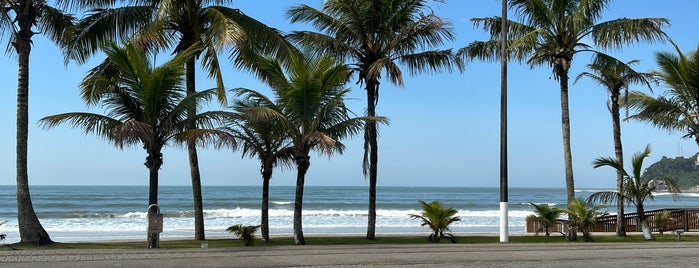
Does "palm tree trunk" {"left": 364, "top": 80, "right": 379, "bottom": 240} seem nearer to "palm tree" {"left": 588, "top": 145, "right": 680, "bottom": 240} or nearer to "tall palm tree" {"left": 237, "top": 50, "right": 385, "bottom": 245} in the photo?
"tall palm tree" {"left": 237, "top": 50, "right": 385, "bottom": 245}

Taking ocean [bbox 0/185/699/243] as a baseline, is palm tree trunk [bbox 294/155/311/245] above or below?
above

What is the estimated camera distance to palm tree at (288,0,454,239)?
1830cm

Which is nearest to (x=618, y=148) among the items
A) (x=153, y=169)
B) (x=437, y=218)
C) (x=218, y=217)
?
(x=437, y=218)

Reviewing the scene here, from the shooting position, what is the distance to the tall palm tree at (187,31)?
16.1 m

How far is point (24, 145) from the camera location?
48.0 feet

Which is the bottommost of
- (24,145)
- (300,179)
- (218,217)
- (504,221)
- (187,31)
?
(218,217)

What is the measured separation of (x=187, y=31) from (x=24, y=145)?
476 centimetres

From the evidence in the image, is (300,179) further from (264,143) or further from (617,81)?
(617,81)

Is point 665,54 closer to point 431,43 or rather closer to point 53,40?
point 431,43

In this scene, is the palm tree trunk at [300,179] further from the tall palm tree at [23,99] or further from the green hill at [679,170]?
the green hill at [679,170]

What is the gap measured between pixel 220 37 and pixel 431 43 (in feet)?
21.7

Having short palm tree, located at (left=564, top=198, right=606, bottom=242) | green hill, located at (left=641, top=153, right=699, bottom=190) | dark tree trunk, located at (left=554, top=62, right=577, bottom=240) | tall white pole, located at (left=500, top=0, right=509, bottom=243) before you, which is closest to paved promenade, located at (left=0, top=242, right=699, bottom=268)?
tall white pole, located at (left=500, top=0, right=509, bottom=243)

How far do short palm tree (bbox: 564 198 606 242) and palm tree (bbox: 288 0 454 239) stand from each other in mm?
5390

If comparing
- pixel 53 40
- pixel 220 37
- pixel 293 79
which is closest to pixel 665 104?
pixel 293 79
